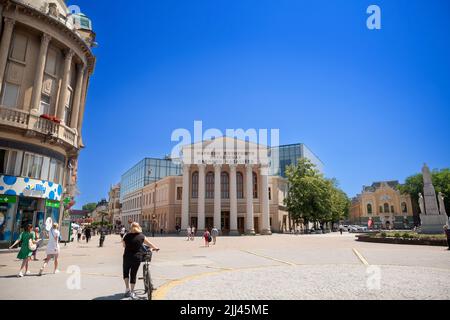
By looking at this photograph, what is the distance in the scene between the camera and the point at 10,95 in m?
19.3

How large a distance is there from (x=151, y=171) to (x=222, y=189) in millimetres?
27856

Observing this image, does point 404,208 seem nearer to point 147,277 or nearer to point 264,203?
point 264,203

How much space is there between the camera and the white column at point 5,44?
18562mm

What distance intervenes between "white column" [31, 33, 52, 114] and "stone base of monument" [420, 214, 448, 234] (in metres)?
36.0

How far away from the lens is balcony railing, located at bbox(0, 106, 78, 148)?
18150 millimetres

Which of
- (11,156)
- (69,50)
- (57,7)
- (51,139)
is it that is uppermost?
(57,7)

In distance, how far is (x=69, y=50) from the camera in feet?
74.8

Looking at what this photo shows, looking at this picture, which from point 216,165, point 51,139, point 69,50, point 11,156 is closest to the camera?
point 11,156

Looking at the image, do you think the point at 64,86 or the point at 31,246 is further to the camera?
the point at 64,86

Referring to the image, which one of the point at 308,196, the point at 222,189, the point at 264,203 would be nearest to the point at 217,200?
the point at 222,189
